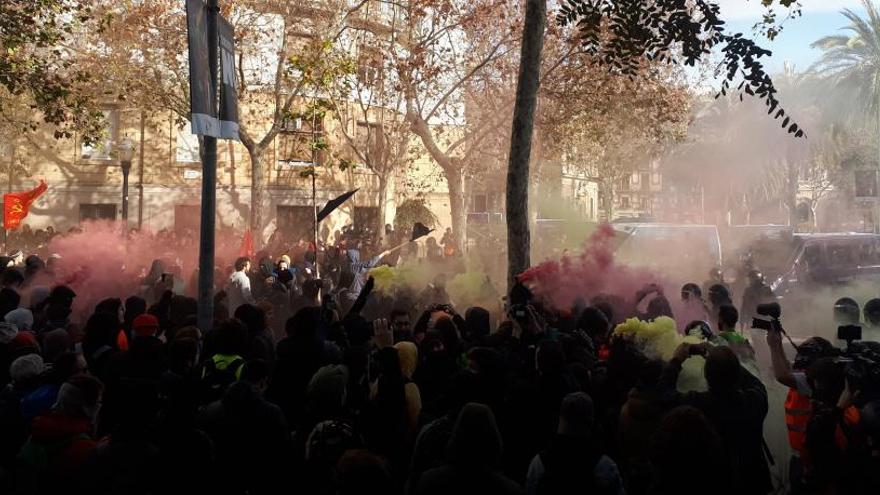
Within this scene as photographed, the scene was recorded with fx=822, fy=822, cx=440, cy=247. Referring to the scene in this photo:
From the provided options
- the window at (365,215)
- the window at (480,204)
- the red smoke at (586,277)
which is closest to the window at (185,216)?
the window at (365,215)

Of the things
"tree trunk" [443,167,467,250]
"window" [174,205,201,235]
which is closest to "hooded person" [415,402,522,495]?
"tree trunk" [443,167,467,250]

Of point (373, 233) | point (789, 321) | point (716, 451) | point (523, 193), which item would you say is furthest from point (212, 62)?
point (373, 233)

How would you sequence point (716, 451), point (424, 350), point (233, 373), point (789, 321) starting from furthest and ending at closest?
point (789, 321), point (424, 350), point (233, 373), point (716, 451)

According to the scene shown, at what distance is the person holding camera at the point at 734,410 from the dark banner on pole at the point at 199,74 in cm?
436

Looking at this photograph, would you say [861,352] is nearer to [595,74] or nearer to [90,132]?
[90,132]

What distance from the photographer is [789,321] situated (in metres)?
15.7

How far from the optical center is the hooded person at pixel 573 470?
A: 373 centimetres

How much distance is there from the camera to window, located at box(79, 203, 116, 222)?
92.0 ft

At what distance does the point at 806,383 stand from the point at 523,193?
6206 mm

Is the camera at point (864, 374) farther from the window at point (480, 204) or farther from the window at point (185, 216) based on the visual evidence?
the window at point (480, 204)

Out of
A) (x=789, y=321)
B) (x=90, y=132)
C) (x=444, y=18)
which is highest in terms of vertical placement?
(x=444, y=18)

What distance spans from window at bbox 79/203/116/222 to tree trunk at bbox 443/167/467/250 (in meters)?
12.4

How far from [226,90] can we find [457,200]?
16.4 meters

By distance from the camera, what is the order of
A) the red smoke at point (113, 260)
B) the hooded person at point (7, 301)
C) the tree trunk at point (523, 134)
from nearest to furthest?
the hooded person at point (7, 301)
the tree trunk at point (523, 134)
the red smoke at point (113, 260)
